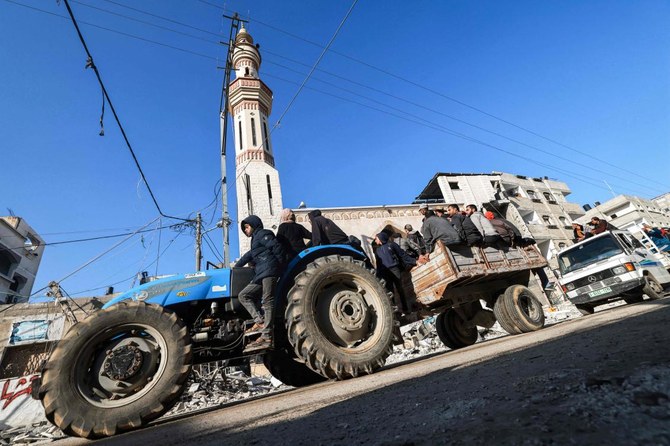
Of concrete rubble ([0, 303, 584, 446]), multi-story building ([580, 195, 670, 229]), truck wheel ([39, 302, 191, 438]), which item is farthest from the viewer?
multi-story building ([580, 195, 670, 229])

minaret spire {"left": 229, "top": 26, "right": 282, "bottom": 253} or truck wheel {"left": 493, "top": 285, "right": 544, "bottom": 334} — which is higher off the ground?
minaret spire {"left": 229, "top": 26, "right": 282, "bottom": 253}

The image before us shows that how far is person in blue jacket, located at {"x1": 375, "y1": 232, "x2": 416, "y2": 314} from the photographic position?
4.83 metres

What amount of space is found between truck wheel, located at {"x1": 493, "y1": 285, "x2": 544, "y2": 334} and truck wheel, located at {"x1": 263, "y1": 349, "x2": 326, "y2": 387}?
323cm

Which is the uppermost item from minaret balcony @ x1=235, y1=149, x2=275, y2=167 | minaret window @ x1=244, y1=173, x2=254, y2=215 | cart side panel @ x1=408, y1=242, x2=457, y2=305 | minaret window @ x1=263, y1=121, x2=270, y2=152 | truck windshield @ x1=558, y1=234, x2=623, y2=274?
minaret window @ x1=263, y1=121, x2=270, y2=152

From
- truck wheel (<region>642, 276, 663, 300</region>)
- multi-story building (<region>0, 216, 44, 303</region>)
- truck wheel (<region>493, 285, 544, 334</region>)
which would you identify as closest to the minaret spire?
truck wheel (<region>493, 285, 544, 334</region>)

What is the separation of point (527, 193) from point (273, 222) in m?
27.7

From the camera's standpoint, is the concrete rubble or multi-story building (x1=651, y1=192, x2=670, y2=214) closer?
the concrete rubble

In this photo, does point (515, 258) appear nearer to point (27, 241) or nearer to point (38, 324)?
point (38, 324)

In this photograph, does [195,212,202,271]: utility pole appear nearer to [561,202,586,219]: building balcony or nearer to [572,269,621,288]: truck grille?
[572,269,621,288]: truck grille

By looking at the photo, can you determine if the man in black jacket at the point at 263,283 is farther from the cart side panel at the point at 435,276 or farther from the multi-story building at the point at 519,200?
the multi-story building at the point at 519,200

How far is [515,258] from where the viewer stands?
5410mm

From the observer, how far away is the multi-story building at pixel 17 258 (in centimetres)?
2502

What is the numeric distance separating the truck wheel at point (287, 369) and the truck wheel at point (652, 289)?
7.74 m

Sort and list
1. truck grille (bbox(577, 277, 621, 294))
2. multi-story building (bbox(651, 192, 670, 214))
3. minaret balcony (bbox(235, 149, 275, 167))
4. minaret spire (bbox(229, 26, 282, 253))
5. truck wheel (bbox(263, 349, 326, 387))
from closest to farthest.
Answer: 1. truck wheel (bbox(263, 349, 326, 387))
2. truck grille (bbox(577, 277, 621, 294))
3. minaret spire (bbox(229, 26, 282, 253))
4. minaret balcony (bbox(235, 149, 275, 167))
5. multi-story building (bbox(651, 192, 670, 214))
